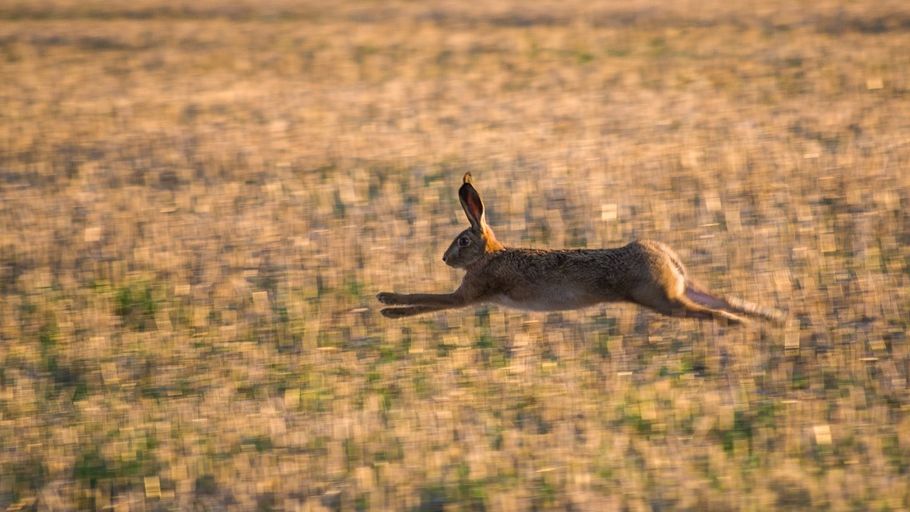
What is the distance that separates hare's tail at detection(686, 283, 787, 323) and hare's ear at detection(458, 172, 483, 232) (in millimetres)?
1298

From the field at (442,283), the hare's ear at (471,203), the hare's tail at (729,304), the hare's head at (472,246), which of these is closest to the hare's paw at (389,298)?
the field at (442,283)

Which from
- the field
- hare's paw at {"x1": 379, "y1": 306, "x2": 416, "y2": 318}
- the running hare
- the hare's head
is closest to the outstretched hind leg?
the running hare

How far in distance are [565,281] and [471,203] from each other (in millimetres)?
729

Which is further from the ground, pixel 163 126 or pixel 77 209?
pixel 163 126

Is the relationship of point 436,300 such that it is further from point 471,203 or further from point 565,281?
point 565,281

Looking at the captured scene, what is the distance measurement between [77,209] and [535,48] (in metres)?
8.89

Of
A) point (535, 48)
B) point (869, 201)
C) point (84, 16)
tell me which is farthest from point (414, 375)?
point (84, 16)

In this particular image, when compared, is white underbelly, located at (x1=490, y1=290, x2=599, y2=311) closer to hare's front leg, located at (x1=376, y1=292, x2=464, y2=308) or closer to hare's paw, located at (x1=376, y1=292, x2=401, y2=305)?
hare's front leg, located at (x1=376, y1=292, x2=464, y2=308)

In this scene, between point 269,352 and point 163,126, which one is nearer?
point 269,352

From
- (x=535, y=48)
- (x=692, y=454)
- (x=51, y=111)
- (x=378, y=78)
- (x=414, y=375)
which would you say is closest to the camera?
(x=692, y=454)

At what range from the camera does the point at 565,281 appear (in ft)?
22.1

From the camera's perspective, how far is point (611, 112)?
13000 millimetres

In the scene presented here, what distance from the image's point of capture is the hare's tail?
6.96 m

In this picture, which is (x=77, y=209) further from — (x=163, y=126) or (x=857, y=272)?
(x=857, y=272)
